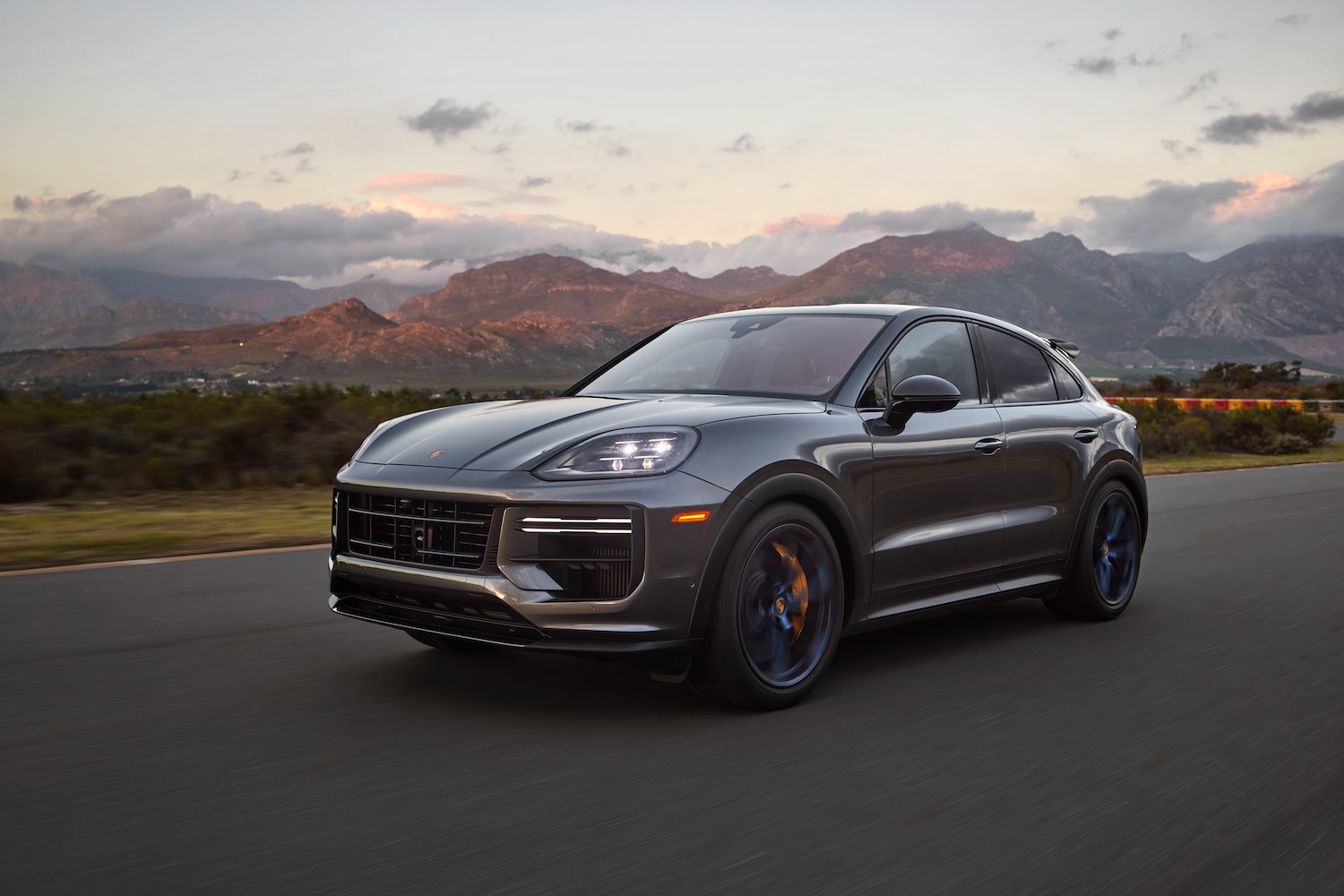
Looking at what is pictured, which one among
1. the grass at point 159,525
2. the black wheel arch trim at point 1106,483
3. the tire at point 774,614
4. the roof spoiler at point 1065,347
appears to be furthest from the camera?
the grass at point 159,525

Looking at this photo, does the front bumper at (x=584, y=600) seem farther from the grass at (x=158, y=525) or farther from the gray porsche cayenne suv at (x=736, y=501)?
the grass at (x=158, y=525)

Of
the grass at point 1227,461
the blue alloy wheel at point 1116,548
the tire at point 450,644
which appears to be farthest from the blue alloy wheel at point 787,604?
the grass at point 1227,461

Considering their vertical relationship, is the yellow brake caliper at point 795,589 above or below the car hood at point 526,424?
below

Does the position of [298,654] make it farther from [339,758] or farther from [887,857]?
[887,857]

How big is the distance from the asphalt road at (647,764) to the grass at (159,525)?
211 centimetres

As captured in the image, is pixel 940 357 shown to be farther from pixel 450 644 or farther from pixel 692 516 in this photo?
pixel 450 644

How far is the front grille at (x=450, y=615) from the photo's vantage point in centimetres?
441

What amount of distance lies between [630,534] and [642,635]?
1.13 feet

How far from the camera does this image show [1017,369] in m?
6.47

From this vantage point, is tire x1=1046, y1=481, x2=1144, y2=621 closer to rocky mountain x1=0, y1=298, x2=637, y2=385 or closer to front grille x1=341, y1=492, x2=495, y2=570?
front grille x1=341, y1=492, x2=495, y2=570

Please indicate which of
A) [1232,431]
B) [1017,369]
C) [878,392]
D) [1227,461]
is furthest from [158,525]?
[1232,431]

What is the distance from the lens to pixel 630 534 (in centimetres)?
441

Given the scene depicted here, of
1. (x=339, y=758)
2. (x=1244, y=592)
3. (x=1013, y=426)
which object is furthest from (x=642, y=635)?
(x=1244, y=592)

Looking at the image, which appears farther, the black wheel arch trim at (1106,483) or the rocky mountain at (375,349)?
the rocky mountain at (375,349)
